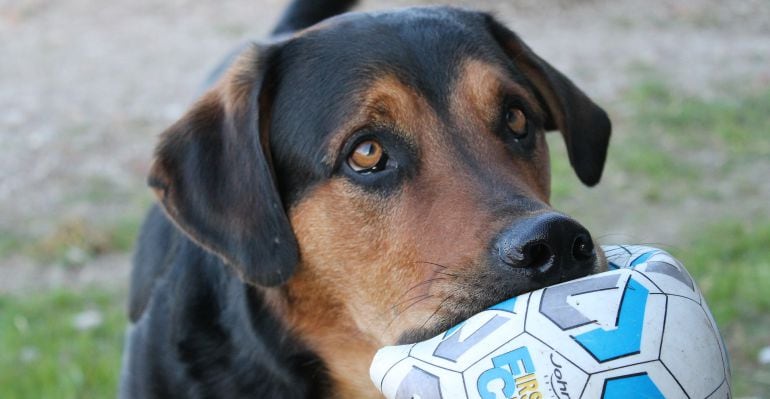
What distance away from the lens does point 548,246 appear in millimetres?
2602

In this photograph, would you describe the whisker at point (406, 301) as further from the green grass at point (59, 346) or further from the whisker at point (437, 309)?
the green grass at point (59, 346)

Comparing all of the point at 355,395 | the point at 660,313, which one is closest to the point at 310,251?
the point at 355,395

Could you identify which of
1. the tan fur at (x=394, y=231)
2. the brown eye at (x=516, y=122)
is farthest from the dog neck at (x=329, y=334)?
the brown eye at (x=516, y=122)

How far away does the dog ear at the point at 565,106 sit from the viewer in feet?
13.0

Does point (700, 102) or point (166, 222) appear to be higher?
point (166, 222)

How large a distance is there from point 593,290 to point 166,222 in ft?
9.07

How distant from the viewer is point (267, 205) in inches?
132

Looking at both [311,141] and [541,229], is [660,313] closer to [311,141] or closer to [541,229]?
[541,229]

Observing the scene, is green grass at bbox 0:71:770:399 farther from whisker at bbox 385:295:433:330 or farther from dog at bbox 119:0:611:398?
whisker at bbox 385:295:433:330

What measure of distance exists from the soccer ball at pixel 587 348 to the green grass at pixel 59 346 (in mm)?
3280

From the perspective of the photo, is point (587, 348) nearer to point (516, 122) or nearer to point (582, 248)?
point (582, 248)

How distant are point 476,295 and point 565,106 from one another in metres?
1.46

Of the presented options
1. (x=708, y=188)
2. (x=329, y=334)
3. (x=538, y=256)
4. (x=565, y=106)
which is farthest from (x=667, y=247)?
(x=538, y=256)

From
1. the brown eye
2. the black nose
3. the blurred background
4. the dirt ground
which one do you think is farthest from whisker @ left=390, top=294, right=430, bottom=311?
the dirt ground
